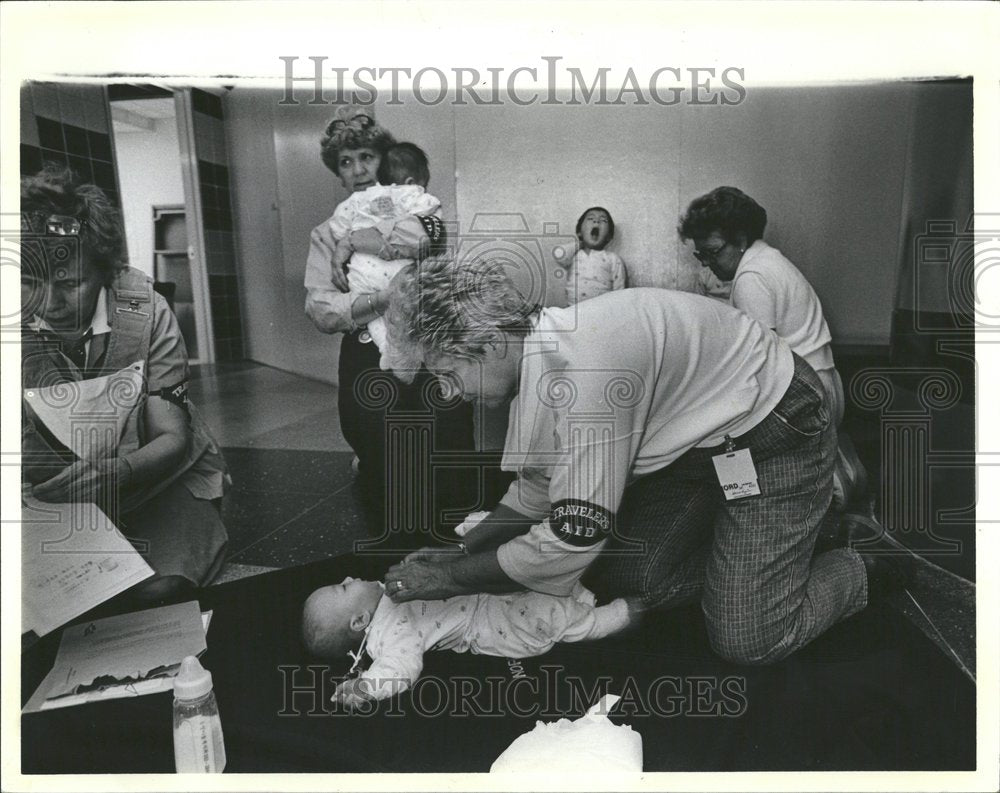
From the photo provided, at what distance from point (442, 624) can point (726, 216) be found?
109 cm

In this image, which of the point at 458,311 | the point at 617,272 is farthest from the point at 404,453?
the point at 617,272

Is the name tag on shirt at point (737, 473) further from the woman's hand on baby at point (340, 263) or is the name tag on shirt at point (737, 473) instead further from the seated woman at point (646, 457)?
the woman's hand on baby at point (340, 263)

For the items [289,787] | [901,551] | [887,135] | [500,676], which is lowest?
[289,787]

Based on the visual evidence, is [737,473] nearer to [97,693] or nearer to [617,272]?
[617,272]

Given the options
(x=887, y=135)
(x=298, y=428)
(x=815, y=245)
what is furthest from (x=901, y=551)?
(x=298, y=428)

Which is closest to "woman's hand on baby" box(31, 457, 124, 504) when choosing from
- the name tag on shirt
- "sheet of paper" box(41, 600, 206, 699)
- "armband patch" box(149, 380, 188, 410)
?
"armband patch" box(149, 380, 188, 410)

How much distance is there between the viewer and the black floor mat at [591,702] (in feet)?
4.95

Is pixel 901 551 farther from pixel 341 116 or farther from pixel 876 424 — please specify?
pixel 341 116

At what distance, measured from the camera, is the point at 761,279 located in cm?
156

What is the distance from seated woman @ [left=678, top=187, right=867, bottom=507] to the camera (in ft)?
5.00

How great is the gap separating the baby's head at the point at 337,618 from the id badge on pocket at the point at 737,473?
0.82 m

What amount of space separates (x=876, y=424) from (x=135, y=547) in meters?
1.73

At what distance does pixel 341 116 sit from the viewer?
1537 mm

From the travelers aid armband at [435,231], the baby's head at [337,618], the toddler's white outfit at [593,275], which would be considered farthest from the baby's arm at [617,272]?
the baby's head at [337,618]
